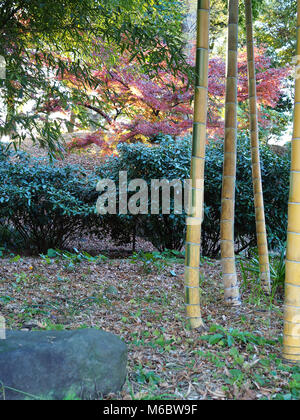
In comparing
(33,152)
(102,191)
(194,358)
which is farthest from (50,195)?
(33,152)

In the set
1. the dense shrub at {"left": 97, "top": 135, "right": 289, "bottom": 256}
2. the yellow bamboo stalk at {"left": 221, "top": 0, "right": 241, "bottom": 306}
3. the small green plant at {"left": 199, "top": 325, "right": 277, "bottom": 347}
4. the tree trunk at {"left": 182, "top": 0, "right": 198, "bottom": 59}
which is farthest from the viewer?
the tree trunk at {"left": 182, "top": 0, "right": 198, "bottom": 59}

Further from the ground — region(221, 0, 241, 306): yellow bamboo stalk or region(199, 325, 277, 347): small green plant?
region(221, 0, 241, 306): yellow bamboo stalk

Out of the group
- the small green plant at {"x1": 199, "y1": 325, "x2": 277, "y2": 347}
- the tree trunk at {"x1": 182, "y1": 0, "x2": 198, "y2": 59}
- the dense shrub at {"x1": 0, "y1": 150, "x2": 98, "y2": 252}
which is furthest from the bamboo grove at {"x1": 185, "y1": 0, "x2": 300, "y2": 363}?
the tree trunk at {"x1": 182, "y1": 0, "x2": 198, "y2": 59}

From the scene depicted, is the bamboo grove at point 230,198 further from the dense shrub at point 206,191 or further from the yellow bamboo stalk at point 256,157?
the dense shrub at point 206,191

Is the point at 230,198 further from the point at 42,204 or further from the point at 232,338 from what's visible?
the point at 42,204

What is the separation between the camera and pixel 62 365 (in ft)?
4.64

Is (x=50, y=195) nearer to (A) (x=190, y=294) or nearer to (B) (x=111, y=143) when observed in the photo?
(B) (x=111, y=143)

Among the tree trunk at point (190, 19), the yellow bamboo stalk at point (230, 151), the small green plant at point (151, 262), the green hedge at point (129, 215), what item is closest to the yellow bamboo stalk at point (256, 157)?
the yellow bamboo stalk at point (230, 151)

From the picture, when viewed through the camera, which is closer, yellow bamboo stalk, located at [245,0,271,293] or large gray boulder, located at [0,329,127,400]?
large gray boulder, located at [0,329,127,400]

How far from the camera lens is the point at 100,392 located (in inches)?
57.9

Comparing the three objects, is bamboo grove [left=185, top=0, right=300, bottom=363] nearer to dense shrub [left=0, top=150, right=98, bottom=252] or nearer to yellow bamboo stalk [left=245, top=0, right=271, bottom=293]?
yellow bamboo stalk [left=245, top=0, right=271, bottom=293]

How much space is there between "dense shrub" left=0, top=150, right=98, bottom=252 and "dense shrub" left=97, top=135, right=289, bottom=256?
0.37 m

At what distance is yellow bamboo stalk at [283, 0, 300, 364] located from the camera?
5.96 feet

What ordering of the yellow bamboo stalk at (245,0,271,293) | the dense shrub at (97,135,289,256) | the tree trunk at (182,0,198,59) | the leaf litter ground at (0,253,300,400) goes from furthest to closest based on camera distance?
the tree trunk at (182,0,198,59) < the dense shrub at (97,135,289,256) < the yellow bamboo stalk at (245,0,271,293) < the leaf litter ground at (0,253,300,400)
